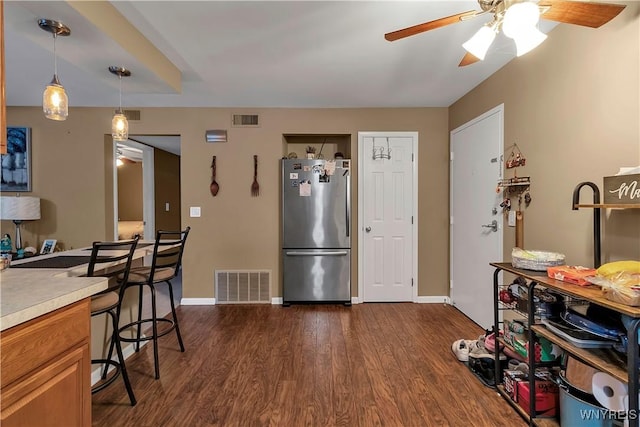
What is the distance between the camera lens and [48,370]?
1.00 meters

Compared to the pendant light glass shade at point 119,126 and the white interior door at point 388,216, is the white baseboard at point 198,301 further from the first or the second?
the pendant light glass shade at point 119,126

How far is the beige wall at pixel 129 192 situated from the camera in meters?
5.77

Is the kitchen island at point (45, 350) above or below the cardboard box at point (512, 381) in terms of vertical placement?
above

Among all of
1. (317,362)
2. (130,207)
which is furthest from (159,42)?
(130,207)

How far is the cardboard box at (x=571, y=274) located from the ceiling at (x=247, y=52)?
62.4 inches

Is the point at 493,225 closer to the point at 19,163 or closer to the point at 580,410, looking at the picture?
the point at 580,410

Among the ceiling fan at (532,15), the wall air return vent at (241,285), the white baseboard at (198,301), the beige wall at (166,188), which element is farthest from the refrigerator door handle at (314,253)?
the beige wall at (166,188)

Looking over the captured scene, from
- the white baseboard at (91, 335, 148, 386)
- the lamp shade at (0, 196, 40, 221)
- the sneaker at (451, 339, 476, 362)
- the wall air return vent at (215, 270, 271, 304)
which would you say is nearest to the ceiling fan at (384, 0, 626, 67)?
the sneaker at (451, 339, 476, 362)

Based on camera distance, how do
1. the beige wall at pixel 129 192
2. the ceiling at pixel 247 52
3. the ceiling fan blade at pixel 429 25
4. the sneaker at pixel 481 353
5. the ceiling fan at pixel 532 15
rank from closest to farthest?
the ceiling fan at pixel 532 15 < the ceiling fan blade at pixel 429 25 < the ceiling at pixel 247 52 < the sneaker at pixel 481 353 < the beige wall at pixel 129 192

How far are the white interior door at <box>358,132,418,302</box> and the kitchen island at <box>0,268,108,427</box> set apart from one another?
279 cm

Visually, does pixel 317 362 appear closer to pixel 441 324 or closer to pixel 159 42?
pixel 441 324

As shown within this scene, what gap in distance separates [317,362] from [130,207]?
5402 mm

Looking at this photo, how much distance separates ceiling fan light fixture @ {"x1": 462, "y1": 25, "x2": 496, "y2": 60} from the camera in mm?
1358

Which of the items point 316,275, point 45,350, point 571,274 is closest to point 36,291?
point 45,350
